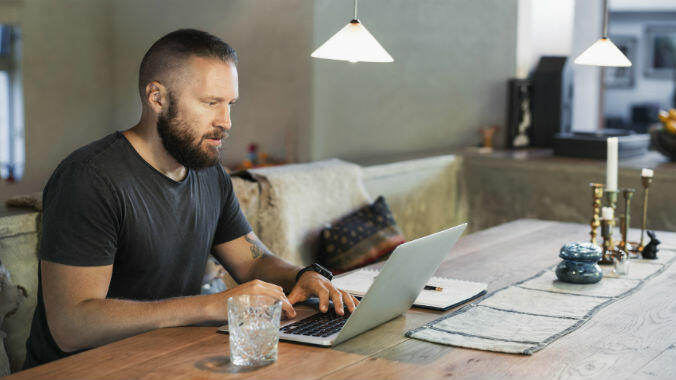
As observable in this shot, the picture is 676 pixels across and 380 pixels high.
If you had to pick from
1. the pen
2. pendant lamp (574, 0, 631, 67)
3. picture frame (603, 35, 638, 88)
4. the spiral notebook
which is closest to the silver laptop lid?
the spiral notebook

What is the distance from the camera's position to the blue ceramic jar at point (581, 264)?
2.07 m

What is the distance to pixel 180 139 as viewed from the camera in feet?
6.09

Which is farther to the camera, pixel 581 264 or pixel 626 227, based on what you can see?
pixel 626 227

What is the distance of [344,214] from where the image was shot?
3.40 m

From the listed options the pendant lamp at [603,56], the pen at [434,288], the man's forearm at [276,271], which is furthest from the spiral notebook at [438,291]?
the pendant lamp at [603,56]

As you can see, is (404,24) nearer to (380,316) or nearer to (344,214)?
(344,214)

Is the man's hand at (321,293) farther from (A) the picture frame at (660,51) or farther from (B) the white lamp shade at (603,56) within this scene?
(A) the picture frame at (660,51)

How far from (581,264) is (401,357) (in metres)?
0.83

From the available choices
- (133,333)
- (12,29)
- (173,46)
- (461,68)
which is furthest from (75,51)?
(133,333)

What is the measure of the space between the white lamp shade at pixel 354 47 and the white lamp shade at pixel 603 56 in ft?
2.59

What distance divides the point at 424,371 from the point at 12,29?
458 centimetres

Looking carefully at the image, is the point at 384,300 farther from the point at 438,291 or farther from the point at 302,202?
the point at 302,202

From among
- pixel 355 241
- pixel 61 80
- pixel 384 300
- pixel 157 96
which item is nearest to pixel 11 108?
pixel 61 80

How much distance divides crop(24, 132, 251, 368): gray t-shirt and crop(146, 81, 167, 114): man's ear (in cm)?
11
